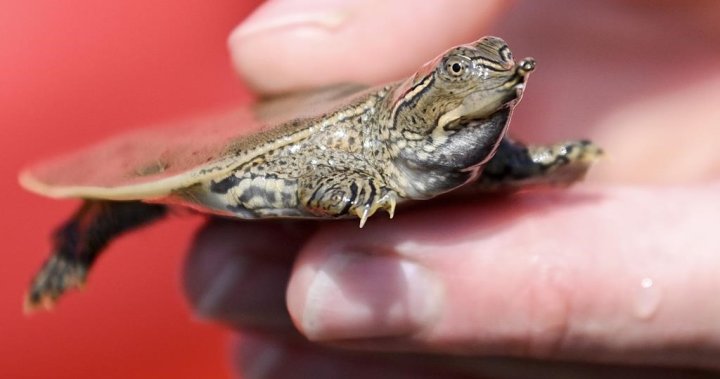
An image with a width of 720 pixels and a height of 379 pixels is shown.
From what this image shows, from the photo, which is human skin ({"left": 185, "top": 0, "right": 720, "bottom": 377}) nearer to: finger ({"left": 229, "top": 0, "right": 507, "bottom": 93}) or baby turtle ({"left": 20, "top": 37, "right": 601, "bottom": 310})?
finger ({"left": 229, "top": 0, "right": 507, "bottom": 93})

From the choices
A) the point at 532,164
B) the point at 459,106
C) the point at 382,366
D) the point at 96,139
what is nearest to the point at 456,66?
the point at 459,106

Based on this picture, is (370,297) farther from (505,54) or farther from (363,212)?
(505,54)

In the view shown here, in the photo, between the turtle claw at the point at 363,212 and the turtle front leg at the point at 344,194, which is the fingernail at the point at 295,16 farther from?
the turtle claw at the point at 363,212

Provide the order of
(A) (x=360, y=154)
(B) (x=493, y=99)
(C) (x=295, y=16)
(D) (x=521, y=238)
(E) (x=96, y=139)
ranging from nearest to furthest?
(B) (x=493, y=99)
(A) (x=360, y=154)
(D) (x=521, y=238)
(C) (x=295, y=16)
(E) (x=96, y=139)

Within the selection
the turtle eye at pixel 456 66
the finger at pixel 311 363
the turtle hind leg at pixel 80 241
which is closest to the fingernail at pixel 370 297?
the turtle eye at pixel 456 66

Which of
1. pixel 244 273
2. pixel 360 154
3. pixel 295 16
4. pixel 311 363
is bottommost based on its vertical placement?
pixel 311 363

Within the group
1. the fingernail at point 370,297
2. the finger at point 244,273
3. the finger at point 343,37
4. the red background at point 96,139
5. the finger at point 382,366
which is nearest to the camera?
the fingernail at point 370,297
